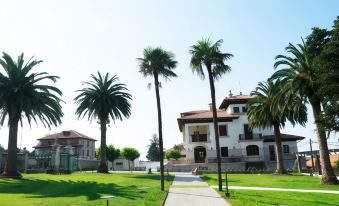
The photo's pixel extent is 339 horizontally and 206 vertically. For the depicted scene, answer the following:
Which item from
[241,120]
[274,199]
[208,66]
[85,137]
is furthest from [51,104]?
[85,137]

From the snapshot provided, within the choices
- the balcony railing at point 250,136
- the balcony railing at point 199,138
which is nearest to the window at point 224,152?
the balcony railing at point 250,136

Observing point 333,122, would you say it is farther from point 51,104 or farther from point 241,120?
point 241,120

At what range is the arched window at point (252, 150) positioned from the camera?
62562 millimetres

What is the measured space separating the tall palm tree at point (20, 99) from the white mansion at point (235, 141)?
2822cm

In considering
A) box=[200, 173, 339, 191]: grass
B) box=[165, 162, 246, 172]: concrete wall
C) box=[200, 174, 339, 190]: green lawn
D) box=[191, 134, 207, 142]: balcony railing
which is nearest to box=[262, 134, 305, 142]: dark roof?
box=[165, 162, 246, 172]: concrete wall

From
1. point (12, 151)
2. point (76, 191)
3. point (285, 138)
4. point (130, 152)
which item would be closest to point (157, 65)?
point (76, 191)

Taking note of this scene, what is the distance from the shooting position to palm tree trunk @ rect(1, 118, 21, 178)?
121ft

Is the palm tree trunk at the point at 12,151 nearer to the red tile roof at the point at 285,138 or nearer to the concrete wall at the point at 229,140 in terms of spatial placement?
the concrete wall at the point at 229,140

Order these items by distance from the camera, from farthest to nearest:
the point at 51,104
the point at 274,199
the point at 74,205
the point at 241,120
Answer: the point at 241,120 → the point at 51,104 → the point at 274,199 → the point at 74,205

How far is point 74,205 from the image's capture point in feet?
52.2

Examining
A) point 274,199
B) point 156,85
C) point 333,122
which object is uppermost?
point 156,85

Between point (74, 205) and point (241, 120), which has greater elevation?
point (241, 120)

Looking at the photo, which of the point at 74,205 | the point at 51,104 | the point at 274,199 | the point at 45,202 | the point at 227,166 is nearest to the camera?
the point at 74,205

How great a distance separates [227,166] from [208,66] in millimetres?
35647
